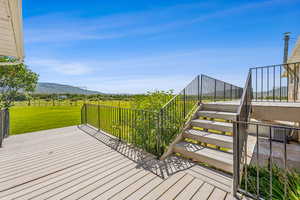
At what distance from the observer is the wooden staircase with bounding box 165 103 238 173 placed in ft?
8.37

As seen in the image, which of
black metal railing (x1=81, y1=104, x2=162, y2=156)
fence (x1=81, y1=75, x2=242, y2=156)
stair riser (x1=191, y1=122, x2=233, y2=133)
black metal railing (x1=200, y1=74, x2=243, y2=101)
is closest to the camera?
stair riser (x1=191, y1=122, x2=233, y2=133)

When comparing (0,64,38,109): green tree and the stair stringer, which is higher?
(0,64,38,109): green tree

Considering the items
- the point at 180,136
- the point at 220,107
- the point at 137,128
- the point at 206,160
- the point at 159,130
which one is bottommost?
the point at 206,160

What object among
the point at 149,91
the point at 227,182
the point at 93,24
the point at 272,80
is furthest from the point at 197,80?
the point at 93,24

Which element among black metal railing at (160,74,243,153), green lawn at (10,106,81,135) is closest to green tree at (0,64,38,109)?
green lawn at (10,106,81,135)

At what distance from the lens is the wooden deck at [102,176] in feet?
6.36

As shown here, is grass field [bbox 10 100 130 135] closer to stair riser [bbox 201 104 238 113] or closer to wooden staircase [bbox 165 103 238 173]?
wooden staircase [bbox 165 103 238 173]

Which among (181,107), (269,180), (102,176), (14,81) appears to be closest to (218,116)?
(181,107)

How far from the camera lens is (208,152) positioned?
110 inches

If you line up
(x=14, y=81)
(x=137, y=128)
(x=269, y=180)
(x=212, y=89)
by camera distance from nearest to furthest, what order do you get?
(x=269, y=180) < (x=137, y=128) < (x=212, y=89) < (x=14, y=81)

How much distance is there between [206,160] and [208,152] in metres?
0.21

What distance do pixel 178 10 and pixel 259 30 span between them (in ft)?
17.0

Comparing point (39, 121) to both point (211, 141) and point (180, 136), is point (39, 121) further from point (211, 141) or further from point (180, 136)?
point (211, 141)

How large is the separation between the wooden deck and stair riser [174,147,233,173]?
0.40ft
